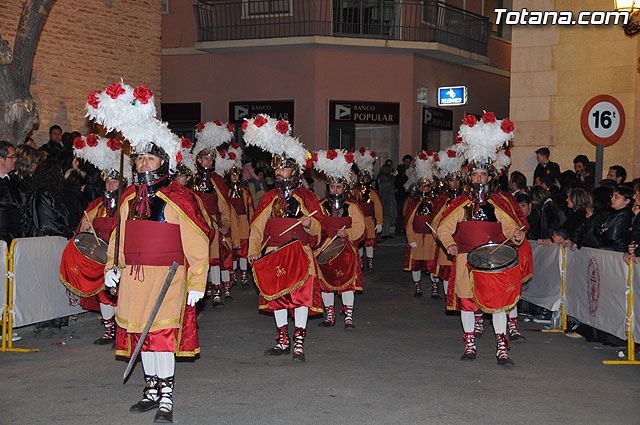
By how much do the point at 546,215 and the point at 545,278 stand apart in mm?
878

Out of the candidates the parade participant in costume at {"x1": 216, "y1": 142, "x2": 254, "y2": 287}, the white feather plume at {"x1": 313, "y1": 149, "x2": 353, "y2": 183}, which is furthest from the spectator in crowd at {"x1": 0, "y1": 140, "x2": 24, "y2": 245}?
the parade participant in costume at {"x1": 216, "y1": 142, "x2": 254, "y2": 287}

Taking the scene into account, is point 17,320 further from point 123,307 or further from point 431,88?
point 431,88

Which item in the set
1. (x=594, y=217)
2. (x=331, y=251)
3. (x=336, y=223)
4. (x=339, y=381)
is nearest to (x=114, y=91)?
(x=339, y=381)

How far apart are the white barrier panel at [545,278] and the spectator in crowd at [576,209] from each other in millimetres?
317

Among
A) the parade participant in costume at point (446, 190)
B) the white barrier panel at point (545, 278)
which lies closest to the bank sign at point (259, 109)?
the parade participant in costume at point (446, 190)

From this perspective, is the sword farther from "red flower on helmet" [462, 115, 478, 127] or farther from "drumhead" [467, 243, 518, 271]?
"red flower on helmet" [462, 115, 478, 127]

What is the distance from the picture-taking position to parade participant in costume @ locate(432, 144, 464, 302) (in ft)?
39.0

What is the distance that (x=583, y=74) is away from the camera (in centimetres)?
1619

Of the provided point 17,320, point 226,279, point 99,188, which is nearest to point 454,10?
point 226,279

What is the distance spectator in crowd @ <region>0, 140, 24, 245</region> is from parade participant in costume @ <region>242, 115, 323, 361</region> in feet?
9.03

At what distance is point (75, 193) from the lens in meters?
10.9

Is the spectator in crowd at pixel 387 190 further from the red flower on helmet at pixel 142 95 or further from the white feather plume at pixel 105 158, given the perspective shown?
the red flower on helmet at pixel 142 95

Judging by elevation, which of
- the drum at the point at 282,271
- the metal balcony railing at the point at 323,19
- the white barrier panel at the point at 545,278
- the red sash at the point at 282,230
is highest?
the metal balcony railing at the point at 323,19

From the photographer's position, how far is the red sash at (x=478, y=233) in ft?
28.3
